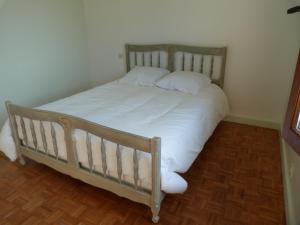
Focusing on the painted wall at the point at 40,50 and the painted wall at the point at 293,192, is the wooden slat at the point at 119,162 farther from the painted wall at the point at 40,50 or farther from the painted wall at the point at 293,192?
the painted wall at the point at 40,50

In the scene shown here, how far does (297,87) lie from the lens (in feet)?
5.31

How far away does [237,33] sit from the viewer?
3100 millimetres

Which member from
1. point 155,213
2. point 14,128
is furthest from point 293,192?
point 14,128

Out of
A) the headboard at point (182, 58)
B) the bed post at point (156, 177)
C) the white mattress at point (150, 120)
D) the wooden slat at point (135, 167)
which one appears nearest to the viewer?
the bed post at point (156, 177)

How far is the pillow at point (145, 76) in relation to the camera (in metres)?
3.35

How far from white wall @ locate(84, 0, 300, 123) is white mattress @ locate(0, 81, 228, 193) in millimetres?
459

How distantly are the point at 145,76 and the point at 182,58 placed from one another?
0.63 meters

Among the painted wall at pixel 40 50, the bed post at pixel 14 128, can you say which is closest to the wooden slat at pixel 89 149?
the bed post at pixel 14 128

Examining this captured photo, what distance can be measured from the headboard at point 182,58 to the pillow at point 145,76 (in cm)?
24

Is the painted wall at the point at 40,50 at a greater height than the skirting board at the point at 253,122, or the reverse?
the painted wall at the point at 40,50

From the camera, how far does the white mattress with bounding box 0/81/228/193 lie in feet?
5.88

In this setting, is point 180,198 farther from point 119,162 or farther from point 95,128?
point 95,128

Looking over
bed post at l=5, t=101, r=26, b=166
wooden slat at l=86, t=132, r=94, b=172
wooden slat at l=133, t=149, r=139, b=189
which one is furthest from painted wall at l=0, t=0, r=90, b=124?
wooden slat at l=133, t=149, r=139, b=189

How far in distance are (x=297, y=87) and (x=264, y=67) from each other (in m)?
1.62
